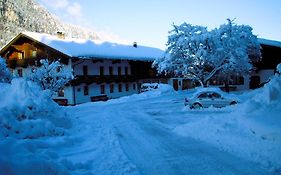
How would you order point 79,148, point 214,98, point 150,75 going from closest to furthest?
point 79,148 → point 214,98 → point 150,75

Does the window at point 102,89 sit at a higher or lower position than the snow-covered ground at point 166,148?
higher

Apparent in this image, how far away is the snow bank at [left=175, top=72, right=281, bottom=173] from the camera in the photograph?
9.30 meters

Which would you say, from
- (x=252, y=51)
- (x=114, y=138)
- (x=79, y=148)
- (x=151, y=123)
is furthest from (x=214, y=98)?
(x=252, y=51)

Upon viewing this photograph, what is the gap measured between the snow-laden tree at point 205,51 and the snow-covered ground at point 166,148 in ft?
54.7

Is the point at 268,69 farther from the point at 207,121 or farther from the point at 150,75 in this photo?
the point at 207,121

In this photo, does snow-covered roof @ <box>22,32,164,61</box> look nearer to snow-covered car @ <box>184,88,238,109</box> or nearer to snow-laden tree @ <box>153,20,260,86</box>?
snow-laden tree @ <box>153,20,260,86</box>

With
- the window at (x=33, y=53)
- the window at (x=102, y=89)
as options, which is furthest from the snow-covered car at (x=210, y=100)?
the window at (x=33, y=53)

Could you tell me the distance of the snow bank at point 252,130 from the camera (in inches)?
366

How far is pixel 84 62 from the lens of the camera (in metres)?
38.2

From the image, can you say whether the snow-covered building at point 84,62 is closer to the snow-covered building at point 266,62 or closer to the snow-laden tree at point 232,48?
the snow-laden tree at point 232,48

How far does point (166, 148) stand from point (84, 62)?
28.7 m

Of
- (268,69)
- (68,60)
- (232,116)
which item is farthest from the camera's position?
(268,69)

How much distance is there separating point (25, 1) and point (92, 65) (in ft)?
226

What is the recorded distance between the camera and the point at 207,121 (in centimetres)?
1388
